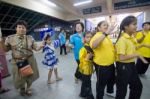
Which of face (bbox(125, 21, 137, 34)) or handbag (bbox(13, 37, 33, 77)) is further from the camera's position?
handbag (bbox(13, 37, 33, 77))

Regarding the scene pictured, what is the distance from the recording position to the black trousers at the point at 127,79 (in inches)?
70.1

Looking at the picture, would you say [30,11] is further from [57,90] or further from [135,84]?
[135,84]

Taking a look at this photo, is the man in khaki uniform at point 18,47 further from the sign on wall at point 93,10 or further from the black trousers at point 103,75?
the sign on wall at point 93,10

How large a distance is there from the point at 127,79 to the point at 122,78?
0.19 feet

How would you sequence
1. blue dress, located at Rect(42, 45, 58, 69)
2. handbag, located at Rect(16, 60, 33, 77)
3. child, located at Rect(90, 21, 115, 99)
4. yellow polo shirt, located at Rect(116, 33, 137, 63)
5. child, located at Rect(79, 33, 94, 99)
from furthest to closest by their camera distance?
blue dress, located at Rect(42, 45, 58, 69) < handbag, located at Rect(16, 60, 33, 77) < child, located at Rect(79, 33, 94, 99) < child, located at Rect(90, 21, 115, 99) < yellow polo shirt, located at Rect(116, 33, 137, 63)

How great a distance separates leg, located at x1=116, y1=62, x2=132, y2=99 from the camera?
5.82 feet

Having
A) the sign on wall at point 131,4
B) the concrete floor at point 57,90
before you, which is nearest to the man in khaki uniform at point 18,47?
the concrete floor at point 57,90

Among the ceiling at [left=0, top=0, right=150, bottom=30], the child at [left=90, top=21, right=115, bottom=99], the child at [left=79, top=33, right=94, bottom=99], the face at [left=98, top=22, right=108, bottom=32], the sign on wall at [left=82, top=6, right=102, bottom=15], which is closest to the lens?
the child at [left=90, top=21, right=115, bottom=99]

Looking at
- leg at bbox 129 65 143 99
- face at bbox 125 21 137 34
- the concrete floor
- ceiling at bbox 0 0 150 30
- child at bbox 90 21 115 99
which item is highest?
ceiling at bbox 0 0 150 30

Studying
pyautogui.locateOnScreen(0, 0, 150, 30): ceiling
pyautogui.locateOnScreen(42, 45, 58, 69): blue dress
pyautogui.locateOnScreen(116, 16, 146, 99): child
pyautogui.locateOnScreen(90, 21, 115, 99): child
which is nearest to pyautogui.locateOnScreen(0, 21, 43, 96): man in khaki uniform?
pyautogui.locateOnScreen(42, 45, 58, 69): blue dress

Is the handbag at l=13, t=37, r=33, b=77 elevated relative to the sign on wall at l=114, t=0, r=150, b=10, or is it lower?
lower

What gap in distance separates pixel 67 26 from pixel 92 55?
43.0ft

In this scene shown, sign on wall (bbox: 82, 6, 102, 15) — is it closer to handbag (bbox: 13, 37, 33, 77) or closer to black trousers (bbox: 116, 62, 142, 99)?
handbag (bbox: 13, 37, 33, 77)

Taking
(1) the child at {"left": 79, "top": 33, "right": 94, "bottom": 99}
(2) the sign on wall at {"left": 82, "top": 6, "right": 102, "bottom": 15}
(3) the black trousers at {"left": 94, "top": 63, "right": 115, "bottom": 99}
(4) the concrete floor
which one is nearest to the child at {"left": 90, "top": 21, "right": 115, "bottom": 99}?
(3) the black trousers at {"left": 94, "top": 63, "right": 115, "bottom": 99}
